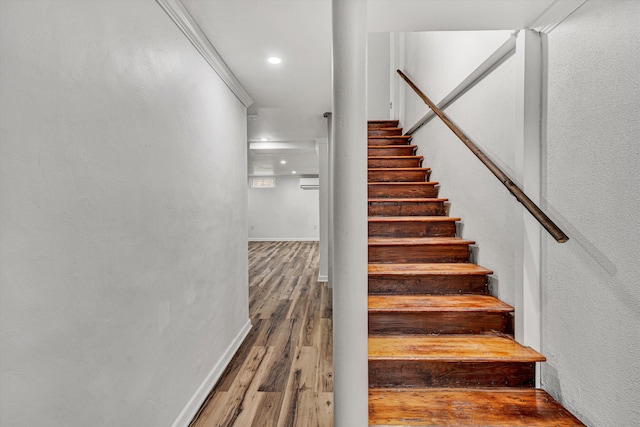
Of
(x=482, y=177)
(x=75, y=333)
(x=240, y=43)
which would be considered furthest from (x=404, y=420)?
(x=240, y=43)

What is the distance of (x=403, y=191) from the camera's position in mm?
3213

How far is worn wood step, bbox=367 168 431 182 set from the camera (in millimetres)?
3391

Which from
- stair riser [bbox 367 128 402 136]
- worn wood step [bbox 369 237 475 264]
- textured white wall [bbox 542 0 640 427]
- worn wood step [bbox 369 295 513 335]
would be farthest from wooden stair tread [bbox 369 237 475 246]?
stair riser [bbox 367 128 402 136]

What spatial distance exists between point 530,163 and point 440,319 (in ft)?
3.35

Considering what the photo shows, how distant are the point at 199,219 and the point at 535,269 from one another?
1.99 meters

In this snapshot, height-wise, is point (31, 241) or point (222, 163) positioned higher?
point (222, 163)

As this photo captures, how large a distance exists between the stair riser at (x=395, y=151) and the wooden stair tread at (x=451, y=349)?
96.4 inches

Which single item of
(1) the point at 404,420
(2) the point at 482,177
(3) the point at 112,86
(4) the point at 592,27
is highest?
(4) the point at 592,27

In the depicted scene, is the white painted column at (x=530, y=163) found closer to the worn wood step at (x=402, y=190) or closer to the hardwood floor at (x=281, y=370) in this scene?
the hardwood floor at (x=281, y=370)

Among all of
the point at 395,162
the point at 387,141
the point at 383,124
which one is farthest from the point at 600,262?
the point at 383,124

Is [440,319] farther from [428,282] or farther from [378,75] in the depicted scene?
[378,75]

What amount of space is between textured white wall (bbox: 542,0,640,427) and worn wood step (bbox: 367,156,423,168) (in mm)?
2019

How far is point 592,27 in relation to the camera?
1.40 m

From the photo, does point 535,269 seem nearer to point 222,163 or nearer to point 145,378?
point 145,378
